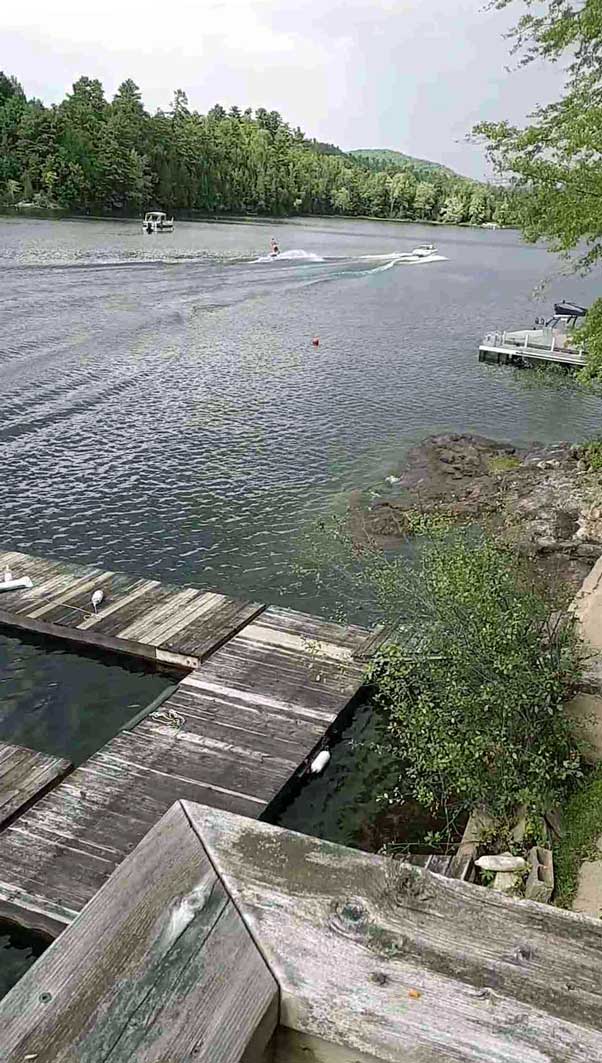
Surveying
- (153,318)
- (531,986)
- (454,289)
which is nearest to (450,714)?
(531,986)

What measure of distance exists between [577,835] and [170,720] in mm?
5753

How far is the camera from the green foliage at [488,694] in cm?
874

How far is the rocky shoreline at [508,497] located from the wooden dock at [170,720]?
5.49 metres

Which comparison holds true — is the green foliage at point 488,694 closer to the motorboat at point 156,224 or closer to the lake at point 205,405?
the lake at point 205,405

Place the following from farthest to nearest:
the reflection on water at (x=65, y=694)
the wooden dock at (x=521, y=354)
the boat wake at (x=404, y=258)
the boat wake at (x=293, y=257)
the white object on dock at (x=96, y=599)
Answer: the boat wake at (x=404, y=258)
the boat wake at (x=293, y=257)
the wooden dock at (x=521, y=354)
the white object on dock at (x=96, y=599)
the reflection on water at (x=65, y=694)

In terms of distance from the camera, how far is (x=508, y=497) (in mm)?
21297

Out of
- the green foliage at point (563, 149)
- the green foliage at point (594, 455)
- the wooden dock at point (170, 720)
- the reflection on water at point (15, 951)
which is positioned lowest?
the reflection on water at point (15, 951)

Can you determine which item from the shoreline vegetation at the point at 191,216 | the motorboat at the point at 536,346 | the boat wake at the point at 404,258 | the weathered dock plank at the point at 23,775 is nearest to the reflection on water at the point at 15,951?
the weathered dock plank at the point at 23,775

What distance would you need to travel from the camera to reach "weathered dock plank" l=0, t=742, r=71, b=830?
994cm

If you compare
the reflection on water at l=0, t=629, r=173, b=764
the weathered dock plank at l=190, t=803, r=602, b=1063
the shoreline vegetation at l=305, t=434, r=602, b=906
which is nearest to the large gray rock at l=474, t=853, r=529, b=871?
the shoreline vegetation at l=305, t=434, r=602, b=906

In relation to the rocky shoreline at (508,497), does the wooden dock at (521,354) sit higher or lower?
higher

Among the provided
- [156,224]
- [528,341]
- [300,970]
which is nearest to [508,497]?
[528,341]

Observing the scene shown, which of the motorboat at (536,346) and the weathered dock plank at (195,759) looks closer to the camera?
the weathered dock plank at (195,759)

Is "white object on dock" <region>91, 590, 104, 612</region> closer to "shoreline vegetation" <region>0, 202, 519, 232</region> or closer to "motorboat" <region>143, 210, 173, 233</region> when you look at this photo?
"shoreline vegetation" <region>0, 202, 519, 232</region>
